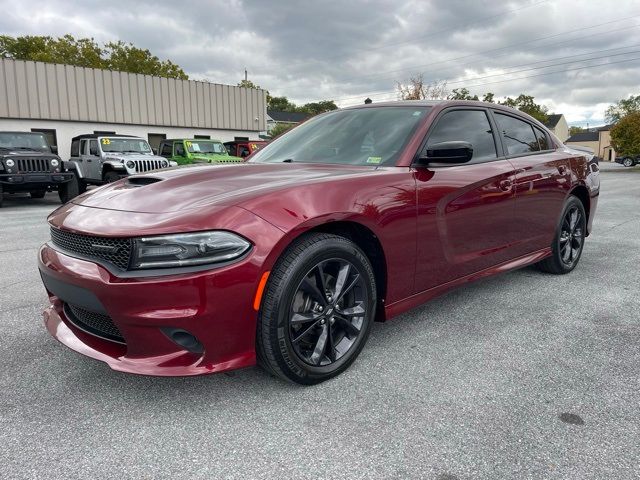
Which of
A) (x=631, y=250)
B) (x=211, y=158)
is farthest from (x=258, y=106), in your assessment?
(x=631, y=250)

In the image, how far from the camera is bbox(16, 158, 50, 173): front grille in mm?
11219

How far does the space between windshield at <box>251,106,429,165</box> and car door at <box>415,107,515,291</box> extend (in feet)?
0.63

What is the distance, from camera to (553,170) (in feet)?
13.7

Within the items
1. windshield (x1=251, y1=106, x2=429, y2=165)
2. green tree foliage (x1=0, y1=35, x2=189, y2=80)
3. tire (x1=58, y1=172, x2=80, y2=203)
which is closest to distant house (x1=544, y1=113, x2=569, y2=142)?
green tree foliage (x1=0, y1=35, x2=189, y2=80)

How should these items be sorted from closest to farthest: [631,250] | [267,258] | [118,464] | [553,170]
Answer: [118,464], [267,258], [553,170], [631,250]

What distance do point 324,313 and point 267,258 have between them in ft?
1.62

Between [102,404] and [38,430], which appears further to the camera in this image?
[102,404]

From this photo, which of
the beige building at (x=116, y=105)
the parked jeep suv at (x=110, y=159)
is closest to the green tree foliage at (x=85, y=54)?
the beige building at (x=116, y=105)

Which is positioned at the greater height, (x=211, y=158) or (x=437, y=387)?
(x=211, y=158)

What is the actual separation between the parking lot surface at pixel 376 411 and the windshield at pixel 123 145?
37.4 feet

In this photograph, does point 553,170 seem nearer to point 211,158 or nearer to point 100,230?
point 100,230

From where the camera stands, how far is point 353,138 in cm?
328

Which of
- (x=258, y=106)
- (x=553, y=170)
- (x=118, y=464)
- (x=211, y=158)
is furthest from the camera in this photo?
(x=258, y=106)

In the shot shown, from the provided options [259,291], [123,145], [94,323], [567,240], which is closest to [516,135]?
[567,240]
